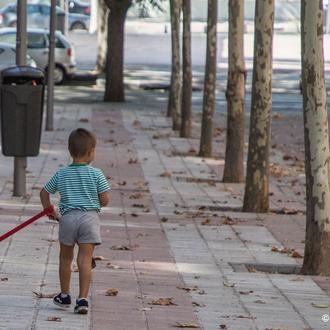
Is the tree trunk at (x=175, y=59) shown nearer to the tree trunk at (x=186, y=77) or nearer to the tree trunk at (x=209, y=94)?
the tree trunk at (x=186, y=77)

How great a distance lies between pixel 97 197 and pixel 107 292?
3.55 ft

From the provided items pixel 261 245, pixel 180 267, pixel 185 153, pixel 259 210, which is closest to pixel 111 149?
pixel 185 153

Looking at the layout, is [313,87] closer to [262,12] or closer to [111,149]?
[262,12]

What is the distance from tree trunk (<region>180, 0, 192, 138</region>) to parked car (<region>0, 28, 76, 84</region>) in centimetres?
1479

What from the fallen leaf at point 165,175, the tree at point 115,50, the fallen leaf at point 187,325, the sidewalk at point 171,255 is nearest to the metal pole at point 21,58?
the sidewalk at point 171,255

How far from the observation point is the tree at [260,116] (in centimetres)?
1524

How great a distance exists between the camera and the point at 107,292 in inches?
366

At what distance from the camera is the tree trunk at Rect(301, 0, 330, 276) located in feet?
35.7

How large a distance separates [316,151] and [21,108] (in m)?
5.21

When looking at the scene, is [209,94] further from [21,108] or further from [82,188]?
[82,188]

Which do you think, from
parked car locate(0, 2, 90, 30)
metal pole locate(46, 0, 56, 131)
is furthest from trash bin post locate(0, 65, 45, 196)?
parked car locate(0, 2, 90, 30)

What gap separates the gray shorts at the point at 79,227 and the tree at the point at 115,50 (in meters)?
26.0

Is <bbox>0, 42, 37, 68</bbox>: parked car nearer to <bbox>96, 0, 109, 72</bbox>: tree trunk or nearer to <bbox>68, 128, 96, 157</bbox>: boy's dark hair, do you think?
<bbox>96, 0, 109, 72</bbox>: tree trunk

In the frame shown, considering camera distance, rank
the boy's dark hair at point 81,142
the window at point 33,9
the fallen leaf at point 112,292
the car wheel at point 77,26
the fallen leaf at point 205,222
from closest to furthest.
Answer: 1. the boy's dark hair at point 81,142
2. the fallen leaf at point 112,292
3. the fallen leaf at point 205,222
4. the window at point 33,9
5. the car wheel at point 77,26
